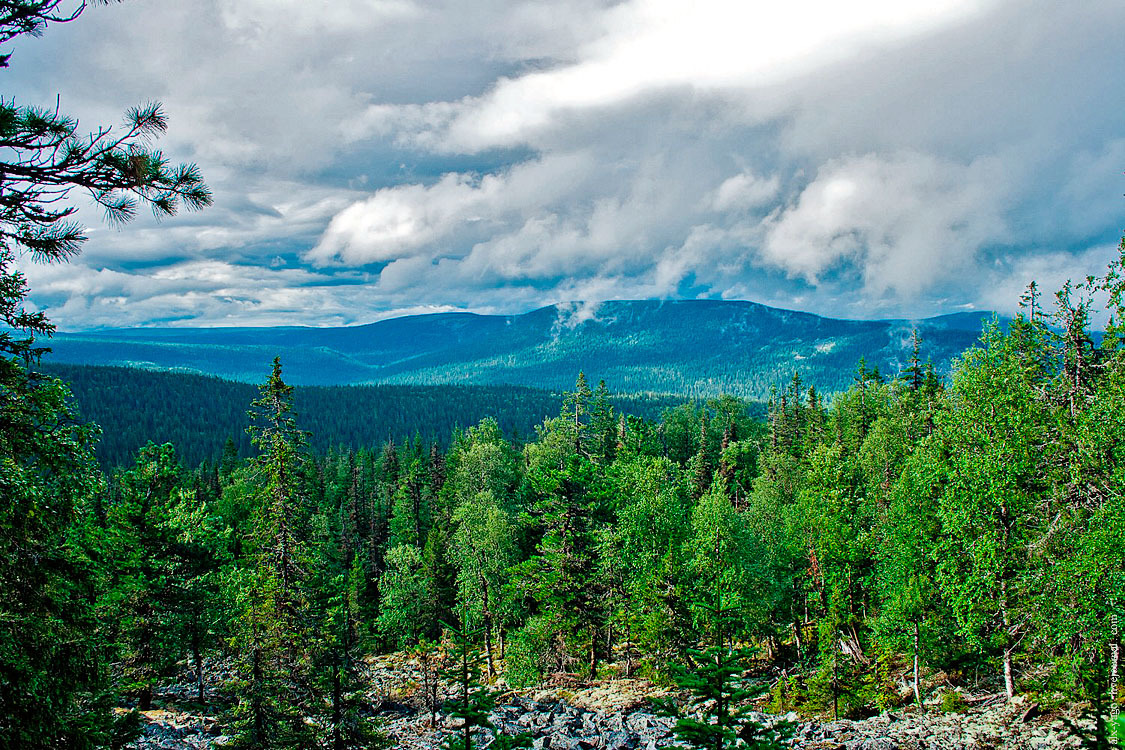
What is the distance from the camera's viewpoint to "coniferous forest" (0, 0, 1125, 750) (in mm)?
8852

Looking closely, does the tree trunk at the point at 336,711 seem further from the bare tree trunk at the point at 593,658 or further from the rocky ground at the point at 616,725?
the bare tree trunk at the point at 593,658

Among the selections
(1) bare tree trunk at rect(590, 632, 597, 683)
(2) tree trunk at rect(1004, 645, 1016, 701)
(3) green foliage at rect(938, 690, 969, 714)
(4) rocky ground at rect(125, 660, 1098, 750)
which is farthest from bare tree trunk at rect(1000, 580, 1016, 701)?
(1) bare tree trunk at rect(590, 632, 597, 683)

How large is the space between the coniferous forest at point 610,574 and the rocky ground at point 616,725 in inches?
41.6

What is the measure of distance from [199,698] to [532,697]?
19419 mm

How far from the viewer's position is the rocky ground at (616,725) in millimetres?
18297

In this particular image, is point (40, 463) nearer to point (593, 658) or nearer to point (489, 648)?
point (593, 658)

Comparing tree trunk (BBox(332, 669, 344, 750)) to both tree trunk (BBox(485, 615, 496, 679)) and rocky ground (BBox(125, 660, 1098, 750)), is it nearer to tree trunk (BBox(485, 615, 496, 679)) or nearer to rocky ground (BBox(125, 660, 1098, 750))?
rocky ground (BBox(125, 660, 1098, 750))

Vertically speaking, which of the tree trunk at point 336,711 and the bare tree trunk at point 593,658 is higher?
the tree trunk at point 336,711

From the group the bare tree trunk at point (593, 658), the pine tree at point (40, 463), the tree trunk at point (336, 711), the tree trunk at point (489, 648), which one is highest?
the pine tree at point (40, 463)

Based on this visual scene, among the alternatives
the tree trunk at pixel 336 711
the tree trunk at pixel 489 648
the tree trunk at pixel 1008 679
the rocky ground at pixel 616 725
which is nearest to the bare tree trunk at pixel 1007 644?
the tree trunk at pixel 1008 679

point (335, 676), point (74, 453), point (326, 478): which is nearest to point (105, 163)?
point (74, 453)

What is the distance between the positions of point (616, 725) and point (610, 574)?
8.61m

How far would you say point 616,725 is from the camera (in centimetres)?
2547

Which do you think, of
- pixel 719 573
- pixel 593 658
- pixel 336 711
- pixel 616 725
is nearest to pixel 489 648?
pixel 593 658
